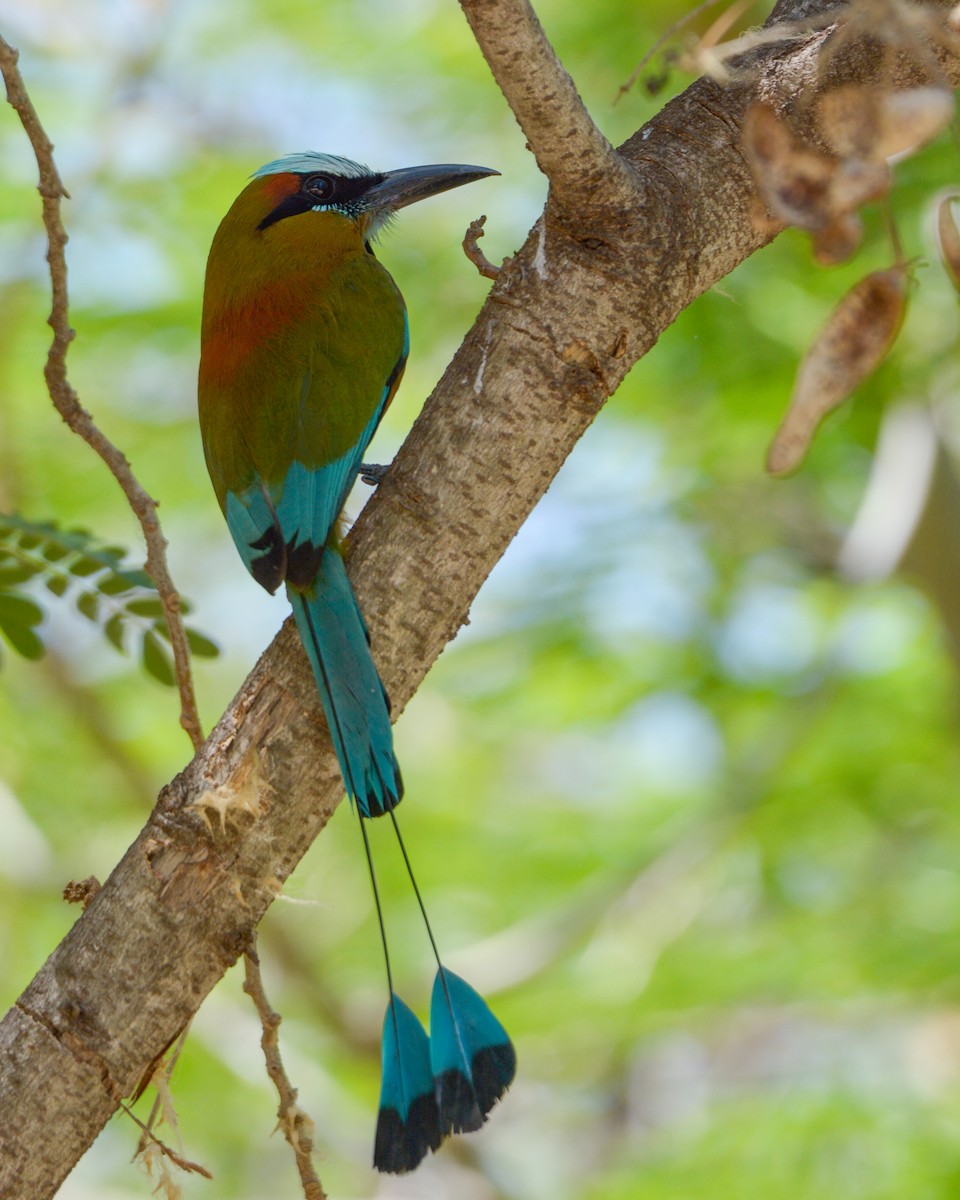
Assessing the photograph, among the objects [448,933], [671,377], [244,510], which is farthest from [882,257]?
[448,933]

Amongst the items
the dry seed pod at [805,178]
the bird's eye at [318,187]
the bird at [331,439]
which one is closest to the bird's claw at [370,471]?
the bird at [331,439]

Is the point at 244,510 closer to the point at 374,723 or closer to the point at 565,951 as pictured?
the point at 374,723

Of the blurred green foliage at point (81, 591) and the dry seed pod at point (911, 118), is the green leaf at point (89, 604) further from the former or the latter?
the dry seed pod at point (911, 118)

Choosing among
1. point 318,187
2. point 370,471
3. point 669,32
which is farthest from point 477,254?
point 318,187

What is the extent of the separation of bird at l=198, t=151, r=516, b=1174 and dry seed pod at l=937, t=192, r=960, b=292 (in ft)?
2.62

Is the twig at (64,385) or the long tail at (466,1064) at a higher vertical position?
the twig at (64,385)

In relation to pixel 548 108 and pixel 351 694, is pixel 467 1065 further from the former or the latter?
pixel 548 108

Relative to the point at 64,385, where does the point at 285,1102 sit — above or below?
below

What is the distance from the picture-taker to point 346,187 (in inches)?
108

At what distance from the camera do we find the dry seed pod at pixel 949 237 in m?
0.87

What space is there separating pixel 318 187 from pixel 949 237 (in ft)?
6.67

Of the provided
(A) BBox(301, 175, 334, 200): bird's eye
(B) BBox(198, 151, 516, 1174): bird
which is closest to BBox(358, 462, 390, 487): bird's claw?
(B) BBox(198, 151, 516, 1174): bird

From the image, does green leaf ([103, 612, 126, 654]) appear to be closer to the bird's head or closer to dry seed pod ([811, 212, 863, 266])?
the bird's head

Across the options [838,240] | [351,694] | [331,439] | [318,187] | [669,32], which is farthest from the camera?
[318,187]
